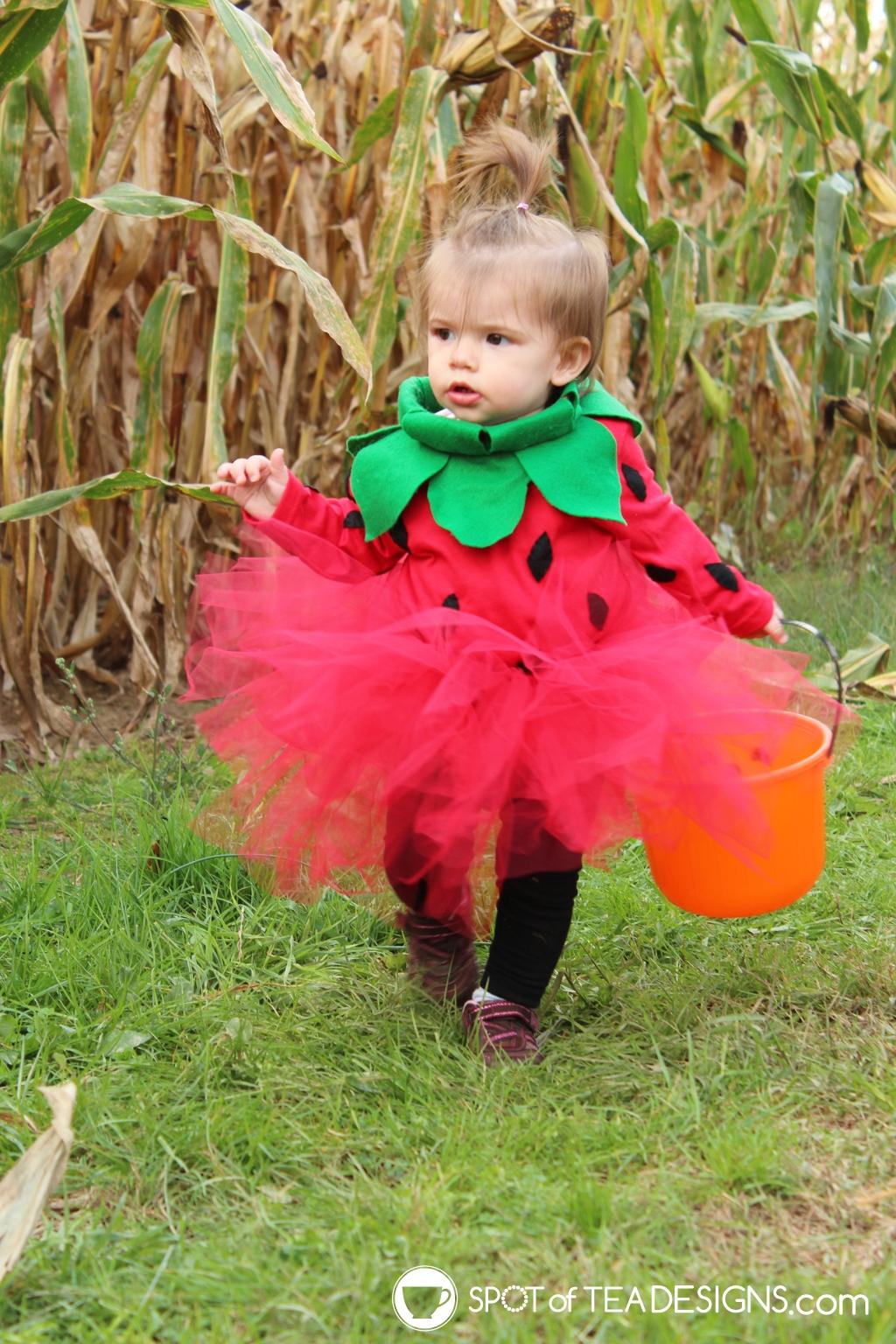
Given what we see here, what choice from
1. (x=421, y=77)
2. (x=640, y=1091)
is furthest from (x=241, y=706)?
(x=421, y=77)

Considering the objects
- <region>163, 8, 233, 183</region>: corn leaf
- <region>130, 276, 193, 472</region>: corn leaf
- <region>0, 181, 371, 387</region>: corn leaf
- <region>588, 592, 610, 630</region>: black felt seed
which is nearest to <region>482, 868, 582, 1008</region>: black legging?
<region>588, 592, 610, 630</region>: black felt seed

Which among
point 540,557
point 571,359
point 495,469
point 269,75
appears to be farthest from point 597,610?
point 269,75

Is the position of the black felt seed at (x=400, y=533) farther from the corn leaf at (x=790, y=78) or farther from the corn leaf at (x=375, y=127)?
the corn leaf at (x=790, y=78)

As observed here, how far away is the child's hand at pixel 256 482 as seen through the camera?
62.7 inches

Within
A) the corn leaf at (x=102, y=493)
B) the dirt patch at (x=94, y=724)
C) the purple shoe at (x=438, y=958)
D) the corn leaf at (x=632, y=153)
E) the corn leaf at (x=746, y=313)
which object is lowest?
the dirt patch at (x=94, y=724)

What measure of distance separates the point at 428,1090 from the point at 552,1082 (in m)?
0.14

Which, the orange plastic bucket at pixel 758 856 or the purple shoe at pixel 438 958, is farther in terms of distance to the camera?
the purple shoe at pixel 438 958

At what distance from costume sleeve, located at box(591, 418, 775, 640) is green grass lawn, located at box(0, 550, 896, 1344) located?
19.0 inches

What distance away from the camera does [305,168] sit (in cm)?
267

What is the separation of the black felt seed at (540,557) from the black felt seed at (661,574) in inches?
5.7

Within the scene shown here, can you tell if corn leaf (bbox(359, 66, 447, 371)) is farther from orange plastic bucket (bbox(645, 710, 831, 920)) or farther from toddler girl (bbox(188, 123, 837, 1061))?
orange plastic bucket (bbox(645, 710, 831, 920))

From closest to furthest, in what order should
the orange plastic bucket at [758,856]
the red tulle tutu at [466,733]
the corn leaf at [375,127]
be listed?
the red tulle tutu at [466,733], the orange plastic bucket at [758,856], the corn leaf at [375,127]

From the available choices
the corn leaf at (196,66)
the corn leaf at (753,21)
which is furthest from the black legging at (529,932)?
the corn leaf at (753,21)

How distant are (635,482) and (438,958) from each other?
0.61 m
